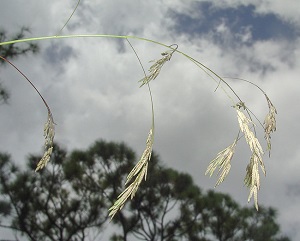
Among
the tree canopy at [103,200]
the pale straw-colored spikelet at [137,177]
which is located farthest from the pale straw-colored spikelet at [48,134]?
the tree canopy at [103,200]

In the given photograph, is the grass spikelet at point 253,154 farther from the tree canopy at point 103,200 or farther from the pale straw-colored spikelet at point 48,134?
the tree canopy at point 103,200

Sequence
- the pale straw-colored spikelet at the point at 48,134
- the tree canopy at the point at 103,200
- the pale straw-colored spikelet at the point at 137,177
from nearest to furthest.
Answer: the pale straw-colored spikelet at the point at 137,177
the pale straw-colored spikelet at the point at 48,134
the tree canopy at the point at 103,200

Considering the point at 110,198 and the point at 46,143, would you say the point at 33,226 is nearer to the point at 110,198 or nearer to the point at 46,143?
the point at 110,198

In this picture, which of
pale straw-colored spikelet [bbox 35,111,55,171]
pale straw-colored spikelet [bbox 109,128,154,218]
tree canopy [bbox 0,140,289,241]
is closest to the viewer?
pale straw-colored spikelet [bbox 109,128,154,218]

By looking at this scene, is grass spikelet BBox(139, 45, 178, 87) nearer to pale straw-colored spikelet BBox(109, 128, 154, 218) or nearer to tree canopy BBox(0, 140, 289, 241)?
pale straw-colored spikelet BBox(109, 128, 154, 218)

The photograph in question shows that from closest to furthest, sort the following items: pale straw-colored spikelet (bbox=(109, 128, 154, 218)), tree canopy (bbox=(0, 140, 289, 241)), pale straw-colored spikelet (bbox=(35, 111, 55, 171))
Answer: pale straw-colored spikelet (bbox=(109, 128, 154, 218))
pale straw-colored spikelet (bbox=(35, 111, 55, 171))
tree canopy (bbox=(0, 140, 289, 241))

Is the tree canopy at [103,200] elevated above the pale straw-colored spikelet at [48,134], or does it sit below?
above

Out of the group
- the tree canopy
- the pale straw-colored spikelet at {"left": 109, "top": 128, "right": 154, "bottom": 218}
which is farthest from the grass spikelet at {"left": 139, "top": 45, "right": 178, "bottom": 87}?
the tree canopy

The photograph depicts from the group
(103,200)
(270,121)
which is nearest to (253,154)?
(270,121)

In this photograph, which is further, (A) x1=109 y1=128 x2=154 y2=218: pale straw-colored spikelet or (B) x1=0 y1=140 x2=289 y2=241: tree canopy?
(B) x1=0 y1=140 x2=289 y2=241: tree canopy

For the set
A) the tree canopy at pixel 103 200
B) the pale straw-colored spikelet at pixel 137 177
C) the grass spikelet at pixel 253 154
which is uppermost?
the tree canopy at pixel 103 200

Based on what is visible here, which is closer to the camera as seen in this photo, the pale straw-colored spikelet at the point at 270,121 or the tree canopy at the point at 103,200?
the pale straw-colored spikelet at the point at 270,121

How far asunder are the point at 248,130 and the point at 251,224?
998 centimetres

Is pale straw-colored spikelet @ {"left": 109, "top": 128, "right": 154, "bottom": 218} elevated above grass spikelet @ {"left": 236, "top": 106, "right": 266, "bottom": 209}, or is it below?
below
